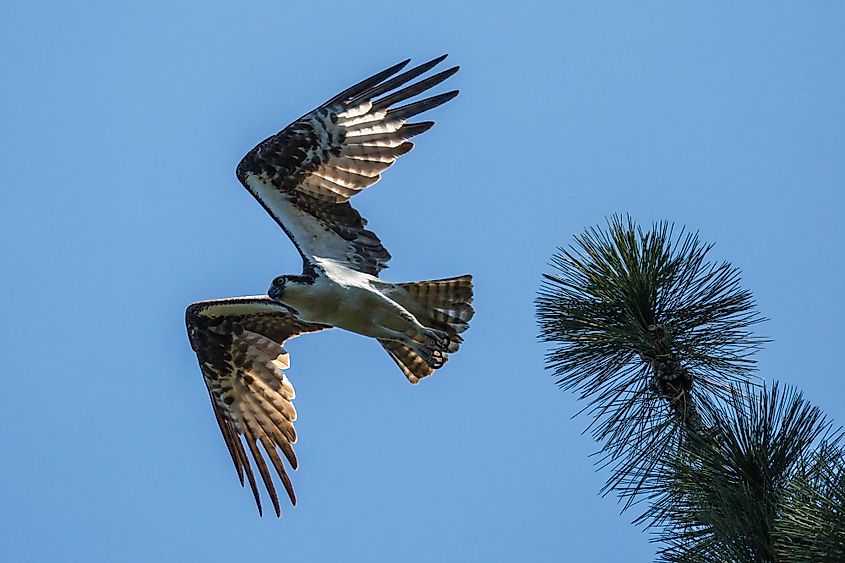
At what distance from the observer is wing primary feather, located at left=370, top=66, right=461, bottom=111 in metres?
8.57

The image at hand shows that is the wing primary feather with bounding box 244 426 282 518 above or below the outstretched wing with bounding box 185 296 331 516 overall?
below

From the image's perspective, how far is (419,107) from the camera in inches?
352

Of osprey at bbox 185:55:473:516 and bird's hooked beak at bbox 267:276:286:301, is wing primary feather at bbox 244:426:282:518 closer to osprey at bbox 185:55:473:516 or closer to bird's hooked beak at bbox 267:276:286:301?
osprey at bbox 185:55:473:516

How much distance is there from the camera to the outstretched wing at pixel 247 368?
32.7 feet

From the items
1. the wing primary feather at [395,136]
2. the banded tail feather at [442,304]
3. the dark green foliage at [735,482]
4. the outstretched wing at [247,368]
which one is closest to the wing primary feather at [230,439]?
the outstretched wing at [247,368]

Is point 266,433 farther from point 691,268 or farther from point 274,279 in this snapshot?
point 691,268

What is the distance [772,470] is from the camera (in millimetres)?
4742

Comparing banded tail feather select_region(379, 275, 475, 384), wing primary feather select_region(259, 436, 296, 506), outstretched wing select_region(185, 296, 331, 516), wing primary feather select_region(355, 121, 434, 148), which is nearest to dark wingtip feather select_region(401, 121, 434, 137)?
wing primary feather select_region(355, 121, 434, 148)

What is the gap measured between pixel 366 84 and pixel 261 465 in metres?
3.28

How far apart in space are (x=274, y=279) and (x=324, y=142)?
1181 millimetres

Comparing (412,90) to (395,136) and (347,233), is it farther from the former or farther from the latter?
(347,233)

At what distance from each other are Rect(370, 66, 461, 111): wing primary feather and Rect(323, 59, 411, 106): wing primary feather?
0.52 ft

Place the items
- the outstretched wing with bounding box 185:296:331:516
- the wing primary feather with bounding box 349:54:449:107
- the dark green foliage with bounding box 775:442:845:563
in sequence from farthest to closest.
Result: the outstretched wing with bounding box 185:296:331:516 < the wing primary feather with bounding box 349:54:449:107 < the dark green foliage with bounding box 775:442:845:563

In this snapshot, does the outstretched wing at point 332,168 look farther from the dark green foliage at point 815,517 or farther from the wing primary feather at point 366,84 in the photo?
the dark green foliage at point 815,517
